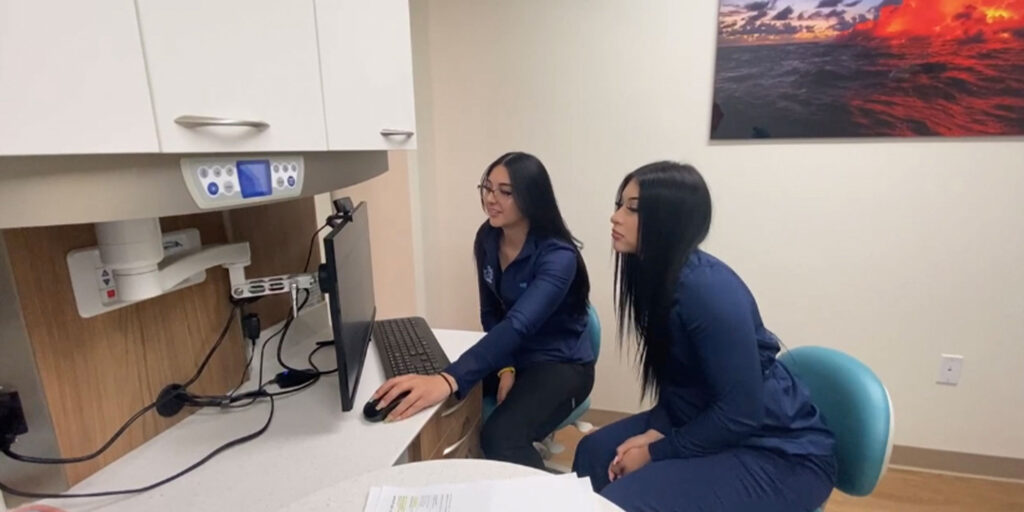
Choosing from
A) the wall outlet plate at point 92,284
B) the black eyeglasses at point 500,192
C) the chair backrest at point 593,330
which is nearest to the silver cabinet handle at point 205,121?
the wall outlet plate at point 92,284

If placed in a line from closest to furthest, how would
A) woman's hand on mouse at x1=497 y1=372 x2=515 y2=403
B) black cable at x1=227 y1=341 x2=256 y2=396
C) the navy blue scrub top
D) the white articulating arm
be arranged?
the white articulating arm < black cable at x1=227 y1=341 x2=256 y2=396 < the navy blue scrub top < woman's hand on mouse at x1=497 y1=372 x2=515 y2=403

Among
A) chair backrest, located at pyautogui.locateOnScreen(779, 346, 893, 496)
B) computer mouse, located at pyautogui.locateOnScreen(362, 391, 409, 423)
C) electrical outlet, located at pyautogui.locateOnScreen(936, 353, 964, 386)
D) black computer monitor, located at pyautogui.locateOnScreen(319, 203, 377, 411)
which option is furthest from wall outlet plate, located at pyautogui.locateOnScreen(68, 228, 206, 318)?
electrical outlet, located at pyautogui.locateOnScreen(936, 353, 964, 386)

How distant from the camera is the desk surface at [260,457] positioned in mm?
756

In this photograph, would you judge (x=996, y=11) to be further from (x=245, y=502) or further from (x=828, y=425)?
(x=245, y=502)

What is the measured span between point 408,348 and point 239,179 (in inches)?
27.8

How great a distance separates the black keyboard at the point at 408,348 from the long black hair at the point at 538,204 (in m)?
0.48

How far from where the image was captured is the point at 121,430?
841mm

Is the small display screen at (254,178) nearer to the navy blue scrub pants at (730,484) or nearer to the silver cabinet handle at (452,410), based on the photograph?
the silver cabinet handle at (452,410)

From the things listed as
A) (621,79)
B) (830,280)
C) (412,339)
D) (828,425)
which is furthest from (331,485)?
(830,280)

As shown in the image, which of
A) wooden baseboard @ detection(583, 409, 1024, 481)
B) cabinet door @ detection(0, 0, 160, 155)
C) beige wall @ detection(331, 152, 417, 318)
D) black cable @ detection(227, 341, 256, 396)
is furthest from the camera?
beige wall @ detection(331, 152, 417, 318)

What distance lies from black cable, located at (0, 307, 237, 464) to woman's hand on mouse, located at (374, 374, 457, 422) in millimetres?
366

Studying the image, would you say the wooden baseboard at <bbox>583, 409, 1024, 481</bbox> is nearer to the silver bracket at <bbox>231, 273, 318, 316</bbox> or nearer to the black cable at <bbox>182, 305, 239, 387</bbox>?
the silver bracket at <bbox>231, 273, 318, 316</bbox>

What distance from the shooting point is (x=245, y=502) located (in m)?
0.75

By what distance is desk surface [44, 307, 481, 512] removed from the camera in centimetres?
76
